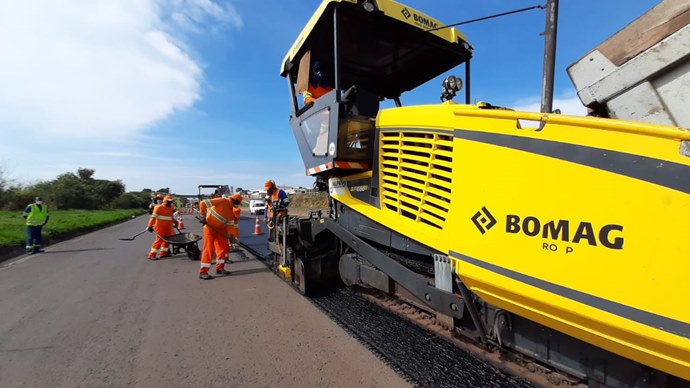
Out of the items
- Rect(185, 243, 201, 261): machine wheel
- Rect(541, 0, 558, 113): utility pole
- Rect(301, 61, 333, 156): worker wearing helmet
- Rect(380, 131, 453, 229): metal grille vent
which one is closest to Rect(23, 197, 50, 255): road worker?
Rect(185, 243, 201, 261): machine wheel

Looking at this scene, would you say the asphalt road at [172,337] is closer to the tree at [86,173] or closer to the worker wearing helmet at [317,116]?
the worker wearing helmet at [317,116]

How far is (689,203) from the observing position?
1.20 metres

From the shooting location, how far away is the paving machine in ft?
4.19

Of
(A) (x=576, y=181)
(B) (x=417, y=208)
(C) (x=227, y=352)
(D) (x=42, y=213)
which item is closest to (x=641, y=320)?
(A) (x=576, y=181)

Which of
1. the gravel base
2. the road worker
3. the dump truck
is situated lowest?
the gravel base

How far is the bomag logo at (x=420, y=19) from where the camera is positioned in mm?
3197

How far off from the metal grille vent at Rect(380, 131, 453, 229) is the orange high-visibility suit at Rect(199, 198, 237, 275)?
4049 millimetres

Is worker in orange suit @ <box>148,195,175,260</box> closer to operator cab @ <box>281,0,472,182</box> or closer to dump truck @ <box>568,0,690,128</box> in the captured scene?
operator cab @ <box>281,0,472,182</box>

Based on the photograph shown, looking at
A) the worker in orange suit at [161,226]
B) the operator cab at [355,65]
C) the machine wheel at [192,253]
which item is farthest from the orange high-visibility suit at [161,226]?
the operator cab at [355,65]

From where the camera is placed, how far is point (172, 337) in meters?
3.25

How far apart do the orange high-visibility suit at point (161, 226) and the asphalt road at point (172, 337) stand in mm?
2090

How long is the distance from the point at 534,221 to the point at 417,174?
3.21 feet

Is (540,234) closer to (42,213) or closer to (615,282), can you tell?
(615,282)

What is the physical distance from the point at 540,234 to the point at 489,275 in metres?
0.34
